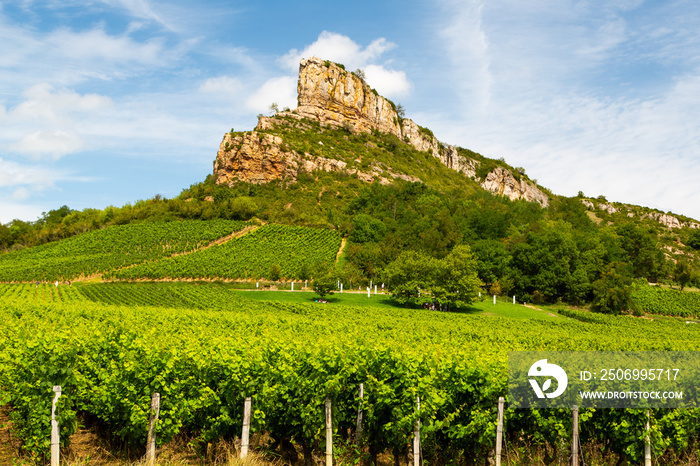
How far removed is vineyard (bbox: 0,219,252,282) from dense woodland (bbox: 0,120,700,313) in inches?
335

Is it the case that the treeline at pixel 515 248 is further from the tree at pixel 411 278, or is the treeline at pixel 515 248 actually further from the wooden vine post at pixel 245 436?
the wooden vine post at pixel 245 436

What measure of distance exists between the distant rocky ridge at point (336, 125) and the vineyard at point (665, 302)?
65.0 meters

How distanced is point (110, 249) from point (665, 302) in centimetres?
8632

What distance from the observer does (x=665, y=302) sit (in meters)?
55.6

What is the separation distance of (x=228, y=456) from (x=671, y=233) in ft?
495

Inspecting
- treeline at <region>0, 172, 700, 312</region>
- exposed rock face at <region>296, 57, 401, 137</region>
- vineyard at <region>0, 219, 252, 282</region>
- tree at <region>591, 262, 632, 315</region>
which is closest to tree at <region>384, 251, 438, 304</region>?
treeline at <region>0, 172, 700, 312</region>

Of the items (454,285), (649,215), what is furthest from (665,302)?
(649,215)

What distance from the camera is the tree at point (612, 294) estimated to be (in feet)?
164

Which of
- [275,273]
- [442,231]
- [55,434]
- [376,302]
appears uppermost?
[442,231]

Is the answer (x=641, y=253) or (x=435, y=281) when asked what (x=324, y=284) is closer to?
(x=435, y=281)

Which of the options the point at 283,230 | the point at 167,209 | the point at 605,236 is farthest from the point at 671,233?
the point at 167,209

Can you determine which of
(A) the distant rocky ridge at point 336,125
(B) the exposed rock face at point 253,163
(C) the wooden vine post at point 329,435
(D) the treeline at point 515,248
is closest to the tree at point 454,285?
(D) the treeline at point 515,248

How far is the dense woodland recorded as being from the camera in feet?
184

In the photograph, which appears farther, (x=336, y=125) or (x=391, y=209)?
(x=336, y=125)
